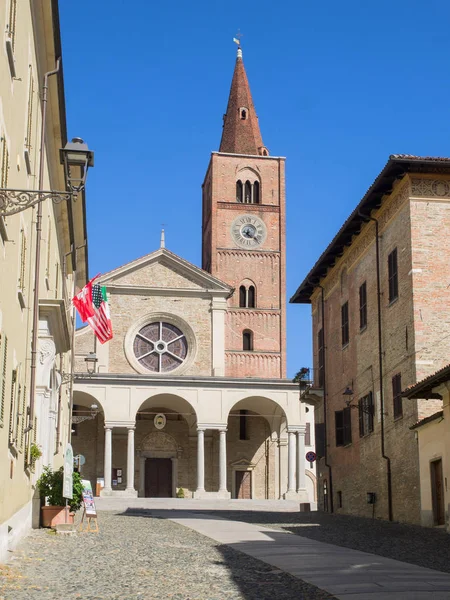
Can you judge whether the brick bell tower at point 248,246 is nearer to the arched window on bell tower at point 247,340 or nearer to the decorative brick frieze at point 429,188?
the arched window on bell tower at point 247,340

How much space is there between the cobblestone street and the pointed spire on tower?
54792 mm

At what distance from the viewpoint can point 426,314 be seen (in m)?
23.8

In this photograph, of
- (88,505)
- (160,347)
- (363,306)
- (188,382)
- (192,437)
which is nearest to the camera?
(88,505)

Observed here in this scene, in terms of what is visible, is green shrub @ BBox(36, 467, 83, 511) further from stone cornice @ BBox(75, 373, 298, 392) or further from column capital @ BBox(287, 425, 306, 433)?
column capital @ BBox(287, 425, 306, 433)

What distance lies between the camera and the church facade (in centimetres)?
4784

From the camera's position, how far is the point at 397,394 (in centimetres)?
2512

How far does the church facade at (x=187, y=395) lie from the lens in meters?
47.8

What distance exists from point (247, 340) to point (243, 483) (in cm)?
1003

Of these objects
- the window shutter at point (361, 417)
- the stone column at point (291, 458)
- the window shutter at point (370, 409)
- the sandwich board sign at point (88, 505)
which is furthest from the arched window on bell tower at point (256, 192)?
the sandwich board sign at point (88, 505)

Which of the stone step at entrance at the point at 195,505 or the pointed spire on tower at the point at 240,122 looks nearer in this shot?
the stone step at entrance at the point at 195,505

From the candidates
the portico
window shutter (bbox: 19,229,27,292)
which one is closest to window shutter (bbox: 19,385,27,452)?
window shutter (bbox: 19,229,27,292)

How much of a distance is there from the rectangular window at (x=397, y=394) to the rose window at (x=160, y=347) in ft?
88.4

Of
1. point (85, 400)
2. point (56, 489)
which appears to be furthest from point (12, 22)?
point (85, 400)

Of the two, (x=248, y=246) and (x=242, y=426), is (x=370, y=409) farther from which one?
(x=248, y=246)
